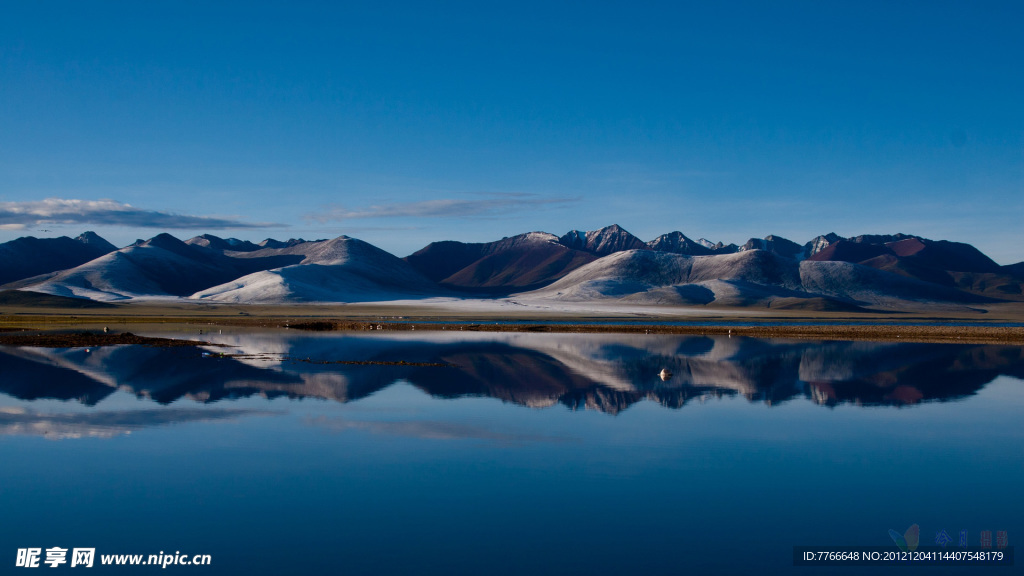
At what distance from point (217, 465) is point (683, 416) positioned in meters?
13.6

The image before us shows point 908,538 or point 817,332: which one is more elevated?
point 817,332

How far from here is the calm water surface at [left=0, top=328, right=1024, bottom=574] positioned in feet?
39.8

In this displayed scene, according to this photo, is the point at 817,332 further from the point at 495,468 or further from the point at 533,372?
the point at 495,468

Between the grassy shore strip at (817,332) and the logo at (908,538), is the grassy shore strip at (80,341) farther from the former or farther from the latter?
the logo at (908,538)

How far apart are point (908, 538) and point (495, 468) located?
8043mm

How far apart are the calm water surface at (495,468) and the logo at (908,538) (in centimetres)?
17

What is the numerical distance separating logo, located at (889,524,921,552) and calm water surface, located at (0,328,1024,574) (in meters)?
0.17

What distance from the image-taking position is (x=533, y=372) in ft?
118

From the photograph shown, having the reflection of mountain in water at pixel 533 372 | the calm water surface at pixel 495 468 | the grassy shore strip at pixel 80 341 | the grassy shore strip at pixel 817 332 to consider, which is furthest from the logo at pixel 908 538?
the grassy shore strip at pixel 817 332

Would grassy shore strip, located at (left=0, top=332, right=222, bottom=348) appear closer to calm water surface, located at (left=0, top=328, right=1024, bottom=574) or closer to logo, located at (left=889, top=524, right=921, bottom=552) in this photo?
calm water surface, located at (left=0, top=328, right=1024, bottom=574)

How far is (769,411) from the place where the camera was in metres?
25.2

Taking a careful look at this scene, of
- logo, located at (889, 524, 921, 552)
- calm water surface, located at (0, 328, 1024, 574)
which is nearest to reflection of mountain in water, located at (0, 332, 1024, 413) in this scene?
calm water surface, located at (0, 328, 1024, 574)

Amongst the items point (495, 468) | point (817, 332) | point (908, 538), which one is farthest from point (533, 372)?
point (817, 332)

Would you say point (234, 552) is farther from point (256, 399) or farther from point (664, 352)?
point (664, 352)
